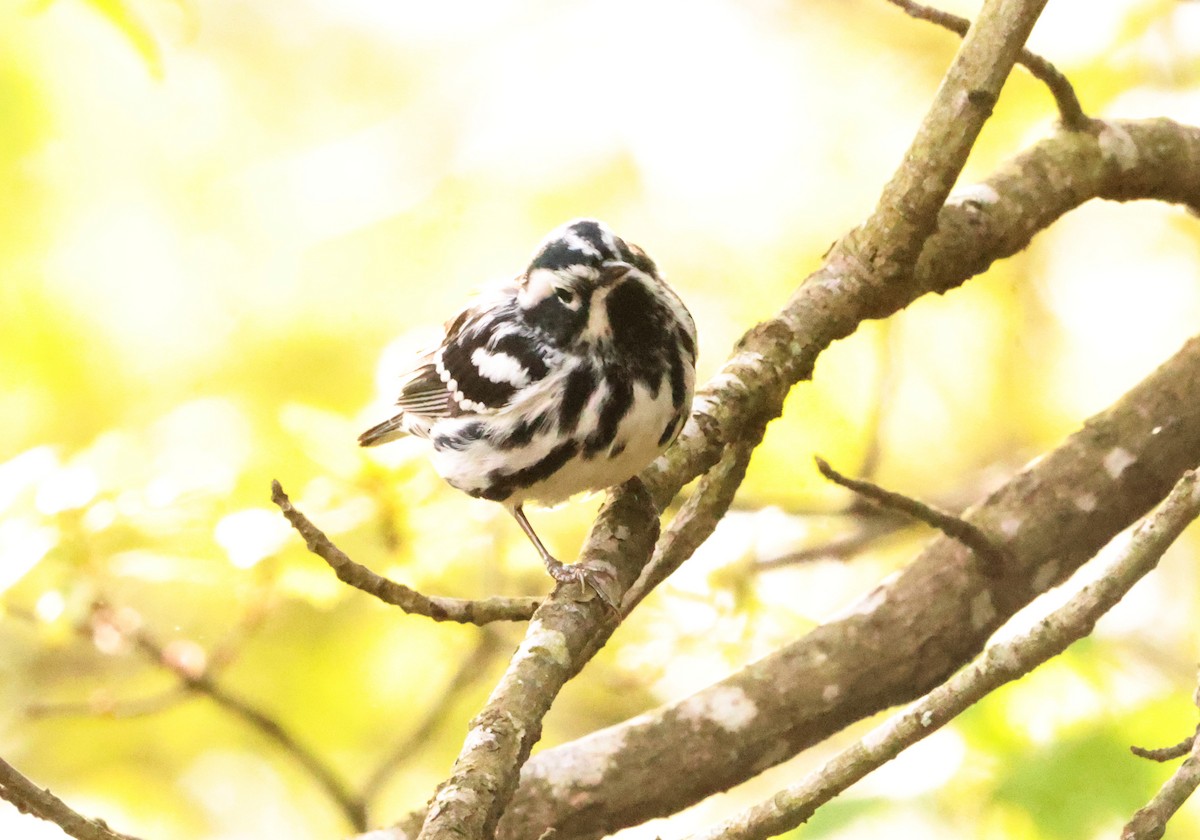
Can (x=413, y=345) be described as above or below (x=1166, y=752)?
above

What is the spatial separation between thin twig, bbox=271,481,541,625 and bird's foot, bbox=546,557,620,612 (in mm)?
96

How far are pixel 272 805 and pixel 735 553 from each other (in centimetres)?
224

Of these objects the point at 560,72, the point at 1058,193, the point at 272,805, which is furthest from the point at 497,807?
the point at 560,72

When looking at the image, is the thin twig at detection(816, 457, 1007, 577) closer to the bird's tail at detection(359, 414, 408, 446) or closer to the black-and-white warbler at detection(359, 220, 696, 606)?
the black-and-white warbler at detection(359, 220, 696, 606)

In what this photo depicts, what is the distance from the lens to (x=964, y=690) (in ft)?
5.37

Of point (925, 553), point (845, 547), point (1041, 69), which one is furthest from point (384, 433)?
point (1041, 69)

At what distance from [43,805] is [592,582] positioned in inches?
31.4

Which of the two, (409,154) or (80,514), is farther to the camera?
(409,154)

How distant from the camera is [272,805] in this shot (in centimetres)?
450

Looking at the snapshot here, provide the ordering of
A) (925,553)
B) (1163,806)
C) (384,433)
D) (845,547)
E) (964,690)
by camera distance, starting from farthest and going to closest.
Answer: (845,547) < (384,433) < (925,553) < (964,690) < (1163,806)

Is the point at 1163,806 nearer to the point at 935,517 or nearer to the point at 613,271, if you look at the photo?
the point at 935,517

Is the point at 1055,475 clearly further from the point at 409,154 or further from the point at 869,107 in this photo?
the point at 409,154

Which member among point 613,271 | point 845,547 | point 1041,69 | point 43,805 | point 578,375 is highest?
point 1041,69

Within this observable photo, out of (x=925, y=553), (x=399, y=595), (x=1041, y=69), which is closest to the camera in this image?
(x=399, y=595)
